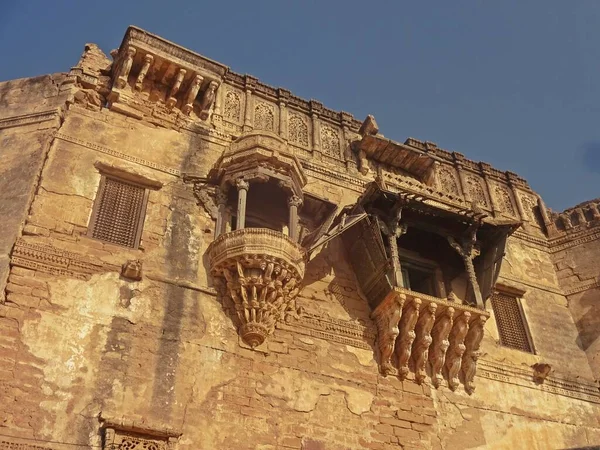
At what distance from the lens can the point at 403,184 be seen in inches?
486

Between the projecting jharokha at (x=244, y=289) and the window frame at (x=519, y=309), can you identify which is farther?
the window frame at (x=519, y=309)

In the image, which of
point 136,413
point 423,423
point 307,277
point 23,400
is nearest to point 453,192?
point 307,277

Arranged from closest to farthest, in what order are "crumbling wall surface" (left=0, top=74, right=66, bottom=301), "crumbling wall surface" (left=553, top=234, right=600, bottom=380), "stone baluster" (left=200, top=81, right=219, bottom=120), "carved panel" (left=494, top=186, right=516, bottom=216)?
Result: 1. "crumbling wall surface" (left=0, top=74, right=66, bottom=301)
2. "stone baluster" (left=200, top=81, right=219, bottom=120)
3. "crumbling wall surface" (left=553, top=234, right=600, bottom=380)
4. "carved panel" (left=494, top=186, right=516, bottom=216)

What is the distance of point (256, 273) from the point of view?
908cm

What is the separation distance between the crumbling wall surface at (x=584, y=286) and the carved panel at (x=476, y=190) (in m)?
1.84

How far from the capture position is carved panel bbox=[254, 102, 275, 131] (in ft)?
40.3

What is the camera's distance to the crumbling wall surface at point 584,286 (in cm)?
1199

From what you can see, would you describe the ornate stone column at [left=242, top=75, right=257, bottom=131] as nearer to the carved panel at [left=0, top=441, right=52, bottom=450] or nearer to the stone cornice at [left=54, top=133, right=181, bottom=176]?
the stone cornice at [left=54, top=133, right=181, bottom=176]

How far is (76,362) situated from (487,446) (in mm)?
5907

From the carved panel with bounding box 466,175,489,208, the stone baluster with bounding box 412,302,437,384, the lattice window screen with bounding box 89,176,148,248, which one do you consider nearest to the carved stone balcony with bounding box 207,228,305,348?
the lattice window screen with bounding box 89,176,148,248

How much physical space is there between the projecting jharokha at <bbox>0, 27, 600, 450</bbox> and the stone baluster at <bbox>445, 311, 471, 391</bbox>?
1.4 inches

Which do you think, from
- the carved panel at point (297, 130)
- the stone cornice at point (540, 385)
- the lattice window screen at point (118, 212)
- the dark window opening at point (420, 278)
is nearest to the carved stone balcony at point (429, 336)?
the stone cornice at point (540, 385)

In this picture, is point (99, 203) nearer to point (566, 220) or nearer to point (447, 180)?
point (447, 180)

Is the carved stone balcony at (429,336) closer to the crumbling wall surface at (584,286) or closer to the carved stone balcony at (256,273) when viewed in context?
the carved stone balcony at (256,273)
